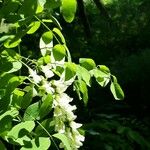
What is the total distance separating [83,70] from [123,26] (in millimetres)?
6660

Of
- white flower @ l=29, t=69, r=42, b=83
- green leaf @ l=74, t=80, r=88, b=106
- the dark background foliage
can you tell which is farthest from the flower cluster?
the dark background foliage

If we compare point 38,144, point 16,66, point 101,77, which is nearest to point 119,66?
point 101,77

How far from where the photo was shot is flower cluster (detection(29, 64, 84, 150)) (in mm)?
1312

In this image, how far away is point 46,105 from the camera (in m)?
1.31

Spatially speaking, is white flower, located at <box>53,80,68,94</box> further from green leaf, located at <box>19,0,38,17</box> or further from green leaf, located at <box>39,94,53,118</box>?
green leaf, located at <box>19,0,38,17</box>

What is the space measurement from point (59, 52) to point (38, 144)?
0.22 meters

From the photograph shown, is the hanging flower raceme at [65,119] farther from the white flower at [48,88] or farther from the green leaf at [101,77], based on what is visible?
the green leaf at [101,77]

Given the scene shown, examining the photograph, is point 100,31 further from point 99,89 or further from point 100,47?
point 99,89

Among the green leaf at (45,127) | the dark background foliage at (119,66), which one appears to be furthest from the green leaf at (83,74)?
the dark background foliage at (119,66)

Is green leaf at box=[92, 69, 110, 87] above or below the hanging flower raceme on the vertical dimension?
above

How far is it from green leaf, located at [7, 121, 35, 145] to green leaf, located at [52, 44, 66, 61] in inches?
6.4

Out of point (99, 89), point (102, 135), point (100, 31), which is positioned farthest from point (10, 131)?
point (100, 31)

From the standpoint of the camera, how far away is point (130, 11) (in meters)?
8.30

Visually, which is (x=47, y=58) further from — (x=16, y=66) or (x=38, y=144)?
(x=38, y=144)
